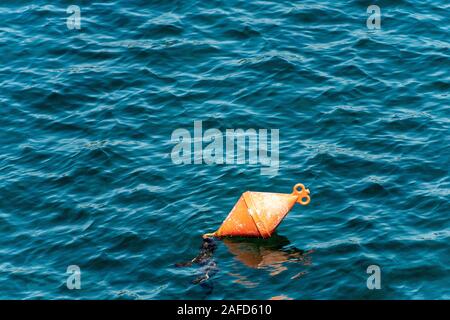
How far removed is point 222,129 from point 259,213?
16.3ft

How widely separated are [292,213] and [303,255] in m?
1.79

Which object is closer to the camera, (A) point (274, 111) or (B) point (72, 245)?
(B) point (72, 245)

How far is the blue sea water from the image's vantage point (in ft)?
68.7

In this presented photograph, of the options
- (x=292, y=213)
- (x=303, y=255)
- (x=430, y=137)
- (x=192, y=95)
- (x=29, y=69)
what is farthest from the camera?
(x=29, y=69)

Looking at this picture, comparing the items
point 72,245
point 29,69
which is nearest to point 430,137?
point 72,245

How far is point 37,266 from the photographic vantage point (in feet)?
70.9
